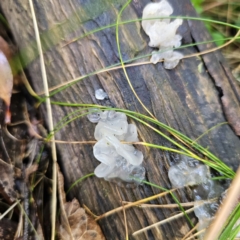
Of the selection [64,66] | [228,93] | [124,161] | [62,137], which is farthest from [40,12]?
[228,93]

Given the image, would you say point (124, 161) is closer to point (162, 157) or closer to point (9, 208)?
point (162, 157)

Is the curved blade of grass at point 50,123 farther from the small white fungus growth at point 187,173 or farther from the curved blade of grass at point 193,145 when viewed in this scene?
the small white fungus growth at point 187,173

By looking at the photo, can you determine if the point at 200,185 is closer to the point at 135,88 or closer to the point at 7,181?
the point at 135,88

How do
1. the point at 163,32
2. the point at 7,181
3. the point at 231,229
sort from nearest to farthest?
the point at 231,229 < the point at 163,32 < the point at 7,181

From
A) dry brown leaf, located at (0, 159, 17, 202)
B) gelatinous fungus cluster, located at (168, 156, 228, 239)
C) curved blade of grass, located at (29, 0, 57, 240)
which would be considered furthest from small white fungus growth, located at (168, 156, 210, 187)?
dry brown leaf, located at (0, 159, 17, 202)

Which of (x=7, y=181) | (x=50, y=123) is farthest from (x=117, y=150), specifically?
(x=7, y=181)
